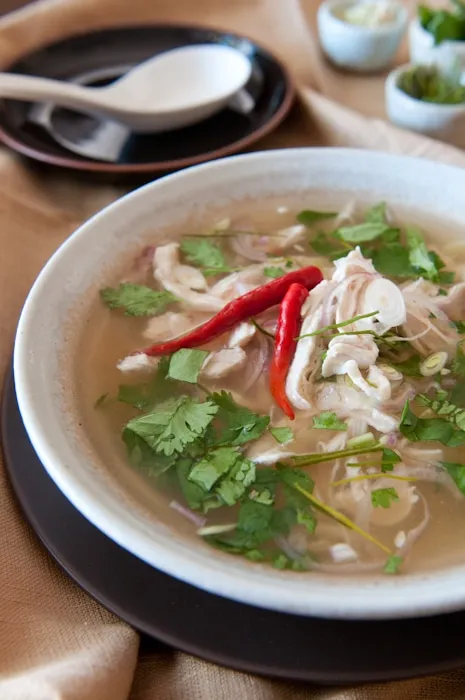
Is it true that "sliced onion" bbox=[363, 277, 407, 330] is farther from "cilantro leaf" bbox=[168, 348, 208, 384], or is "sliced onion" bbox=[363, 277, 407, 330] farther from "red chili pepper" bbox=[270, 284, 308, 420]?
"cilantro leaf" bbox=[168, 348, 208, 384]

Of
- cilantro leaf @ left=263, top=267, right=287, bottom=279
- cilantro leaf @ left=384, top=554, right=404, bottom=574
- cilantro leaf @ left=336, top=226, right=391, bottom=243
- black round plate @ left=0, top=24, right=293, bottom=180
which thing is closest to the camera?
cilantro leaf @ left=384, top=554, right=404, bottom=574

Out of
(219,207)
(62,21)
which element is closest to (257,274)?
(219,207)

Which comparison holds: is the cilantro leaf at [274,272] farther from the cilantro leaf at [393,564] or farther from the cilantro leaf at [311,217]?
the cilantro leaf at [393,564]

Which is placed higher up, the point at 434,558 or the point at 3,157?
the point at 3,157

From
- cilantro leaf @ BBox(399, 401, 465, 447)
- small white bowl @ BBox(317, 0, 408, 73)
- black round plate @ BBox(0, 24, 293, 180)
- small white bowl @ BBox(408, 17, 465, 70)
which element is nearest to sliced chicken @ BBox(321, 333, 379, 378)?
cilantro leaf @ BBox(399, 401, 465, 447)

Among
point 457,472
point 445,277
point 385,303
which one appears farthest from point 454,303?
point 457,472

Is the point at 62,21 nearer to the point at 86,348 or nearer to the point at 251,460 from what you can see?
the point at 86,348

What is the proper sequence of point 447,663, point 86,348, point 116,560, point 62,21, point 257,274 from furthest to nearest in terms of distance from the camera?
point 62,21, point 257,274, point 86,348, point 116,560, point 447,663
